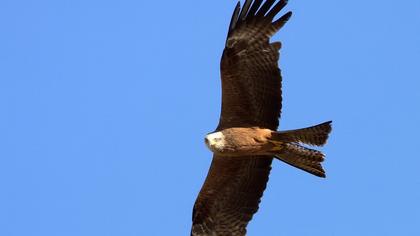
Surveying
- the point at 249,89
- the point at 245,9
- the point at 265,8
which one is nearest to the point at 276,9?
the point at 265,8

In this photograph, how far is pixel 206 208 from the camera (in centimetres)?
1270

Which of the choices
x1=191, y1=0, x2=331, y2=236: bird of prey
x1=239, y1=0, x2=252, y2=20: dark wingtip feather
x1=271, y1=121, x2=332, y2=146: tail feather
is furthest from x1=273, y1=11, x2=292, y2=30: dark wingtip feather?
x1=271, y1=121, x2=332, y2=146: tail feather

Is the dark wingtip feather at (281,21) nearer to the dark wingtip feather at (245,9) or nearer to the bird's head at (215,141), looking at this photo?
the dark wingtip feather at (245,9)

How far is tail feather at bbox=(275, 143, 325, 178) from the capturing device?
11555 mm

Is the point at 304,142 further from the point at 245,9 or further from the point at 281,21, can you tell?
the point at 245,9

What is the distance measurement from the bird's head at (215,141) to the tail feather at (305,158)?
90 cm

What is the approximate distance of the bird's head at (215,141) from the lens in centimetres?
1171

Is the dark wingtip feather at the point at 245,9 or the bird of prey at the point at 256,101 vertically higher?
the dark wingtip feather at the point at 245,9

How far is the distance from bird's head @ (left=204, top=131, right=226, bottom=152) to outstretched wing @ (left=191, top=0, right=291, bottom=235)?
28cm

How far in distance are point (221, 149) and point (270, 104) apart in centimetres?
98

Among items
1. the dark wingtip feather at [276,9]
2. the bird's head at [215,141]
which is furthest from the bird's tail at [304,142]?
the dark wingtip feather at [276,9]

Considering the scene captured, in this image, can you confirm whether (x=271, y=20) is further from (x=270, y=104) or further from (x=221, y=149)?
(x=221, y=149)

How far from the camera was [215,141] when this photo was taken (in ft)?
38.4

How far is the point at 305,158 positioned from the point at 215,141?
1.33 m
